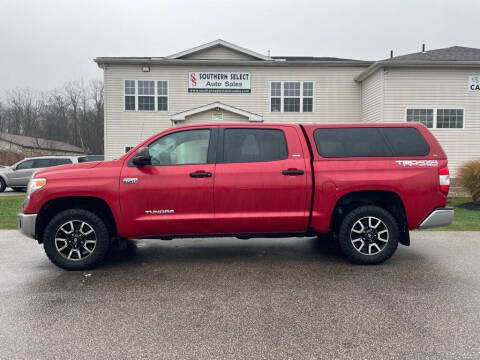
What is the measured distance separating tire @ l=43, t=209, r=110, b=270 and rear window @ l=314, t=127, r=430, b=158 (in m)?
3.16

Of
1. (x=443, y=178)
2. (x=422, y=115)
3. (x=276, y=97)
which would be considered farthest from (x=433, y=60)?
(x=443, y=178)

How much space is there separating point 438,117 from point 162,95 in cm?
1376

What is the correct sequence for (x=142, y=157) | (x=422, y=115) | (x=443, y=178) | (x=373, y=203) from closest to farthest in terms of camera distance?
(x=142, y=157), (x=443, y=178), (x=373, y=203), (x=422, y=115)

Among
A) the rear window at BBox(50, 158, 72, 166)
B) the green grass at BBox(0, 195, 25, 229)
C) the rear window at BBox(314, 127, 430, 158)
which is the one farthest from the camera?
the rear window at BBox(50, 158, 72, 166)

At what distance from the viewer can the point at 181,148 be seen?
4.95 meters

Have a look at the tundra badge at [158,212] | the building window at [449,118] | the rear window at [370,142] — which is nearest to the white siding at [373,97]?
the building window at [449,118]

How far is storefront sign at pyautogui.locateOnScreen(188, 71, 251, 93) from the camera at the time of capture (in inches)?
747

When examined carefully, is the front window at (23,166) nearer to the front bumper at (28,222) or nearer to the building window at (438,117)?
the front bumper at (28,222)

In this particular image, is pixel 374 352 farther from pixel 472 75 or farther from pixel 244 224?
pixel 472 75

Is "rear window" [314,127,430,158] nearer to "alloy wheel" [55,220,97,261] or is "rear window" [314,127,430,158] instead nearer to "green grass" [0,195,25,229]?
"alloy wheel" [55,220,97,261]

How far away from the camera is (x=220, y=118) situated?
60.1 feet

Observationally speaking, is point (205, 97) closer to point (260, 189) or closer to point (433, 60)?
point (433, 60)

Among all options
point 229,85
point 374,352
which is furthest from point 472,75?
point 374,352

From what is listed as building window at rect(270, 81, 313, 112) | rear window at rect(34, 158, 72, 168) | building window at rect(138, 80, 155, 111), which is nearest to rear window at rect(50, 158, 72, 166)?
rear window at rect(34, 158, 72, 168)
